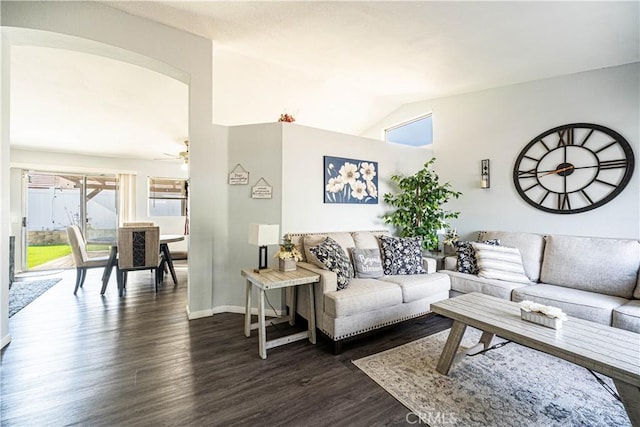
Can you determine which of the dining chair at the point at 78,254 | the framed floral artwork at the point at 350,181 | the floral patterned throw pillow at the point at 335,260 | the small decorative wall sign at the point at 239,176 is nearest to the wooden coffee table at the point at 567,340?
the floral patterned throw pillow at the point at 335,260

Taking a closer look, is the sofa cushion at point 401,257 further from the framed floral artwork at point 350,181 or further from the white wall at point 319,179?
the framed floral artwork at point 350,181

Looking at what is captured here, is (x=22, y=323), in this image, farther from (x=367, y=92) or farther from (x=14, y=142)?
(x=367, y=92)

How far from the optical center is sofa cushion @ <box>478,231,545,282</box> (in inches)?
126

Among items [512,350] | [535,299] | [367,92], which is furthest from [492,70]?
[512,350]

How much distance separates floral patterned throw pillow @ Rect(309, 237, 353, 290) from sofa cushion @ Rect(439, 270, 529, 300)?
1.35 meters

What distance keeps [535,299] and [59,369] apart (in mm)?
4127

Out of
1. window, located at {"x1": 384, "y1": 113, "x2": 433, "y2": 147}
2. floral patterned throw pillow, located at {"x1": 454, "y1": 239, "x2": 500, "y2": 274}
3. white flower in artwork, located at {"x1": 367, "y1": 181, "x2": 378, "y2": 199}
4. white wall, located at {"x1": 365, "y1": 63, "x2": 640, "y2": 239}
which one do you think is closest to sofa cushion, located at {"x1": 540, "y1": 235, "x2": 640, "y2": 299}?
white wall, located at {"x1": 365, "y1": 63, "x2": 640, "y2": 239}

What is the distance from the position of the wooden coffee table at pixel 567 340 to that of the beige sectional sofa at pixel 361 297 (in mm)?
542

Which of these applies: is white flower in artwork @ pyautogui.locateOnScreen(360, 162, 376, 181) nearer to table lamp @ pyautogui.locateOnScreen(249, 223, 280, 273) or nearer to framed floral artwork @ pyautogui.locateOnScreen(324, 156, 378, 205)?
framed floral artwork @ pyautogui.locateOnScreen(324, 156, 378, 205)

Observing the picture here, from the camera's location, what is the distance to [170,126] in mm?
4582

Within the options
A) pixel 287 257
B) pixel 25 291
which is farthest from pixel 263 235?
pixel 25 291

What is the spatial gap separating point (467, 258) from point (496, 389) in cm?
174

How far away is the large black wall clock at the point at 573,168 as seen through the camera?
291 centimetres

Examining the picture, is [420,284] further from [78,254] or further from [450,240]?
[78,254]
